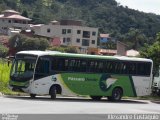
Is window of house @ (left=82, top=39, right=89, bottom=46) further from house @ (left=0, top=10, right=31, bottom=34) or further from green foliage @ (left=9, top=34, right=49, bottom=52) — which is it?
green foliage @ (left=9, top=34, right=49, bottom=52)

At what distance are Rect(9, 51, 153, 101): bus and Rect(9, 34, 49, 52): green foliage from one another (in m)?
61.2

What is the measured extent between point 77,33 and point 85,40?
3999 mm

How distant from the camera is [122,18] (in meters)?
189

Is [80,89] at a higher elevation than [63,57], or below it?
below

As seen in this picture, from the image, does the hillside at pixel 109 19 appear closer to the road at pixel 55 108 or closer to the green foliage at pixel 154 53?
the green foliage at pixel 154 53

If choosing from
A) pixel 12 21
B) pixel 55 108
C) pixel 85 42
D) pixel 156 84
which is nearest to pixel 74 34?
pixel 85 42

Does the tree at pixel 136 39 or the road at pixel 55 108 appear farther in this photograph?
the tree at pixel 136 39

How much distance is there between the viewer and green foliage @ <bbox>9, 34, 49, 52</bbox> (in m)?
93.5

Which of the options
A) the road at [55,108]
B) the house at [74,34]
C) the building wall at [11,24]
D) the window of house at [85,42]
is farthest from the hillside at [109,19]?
the road at [55,108]

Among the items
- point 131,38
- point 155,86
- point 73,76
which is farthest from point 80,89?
point 131,38

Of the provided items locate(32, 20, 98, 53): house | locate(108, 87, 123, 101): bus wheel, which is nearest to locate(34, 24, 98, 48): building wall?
locate(32, 20, 98, 53): house

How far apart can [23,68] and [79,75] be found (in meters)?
3.29

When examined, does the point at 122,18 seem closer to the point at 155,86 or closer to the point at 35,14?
the point at 35,14

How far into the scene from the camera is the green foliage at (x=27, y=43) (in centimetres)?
9350
